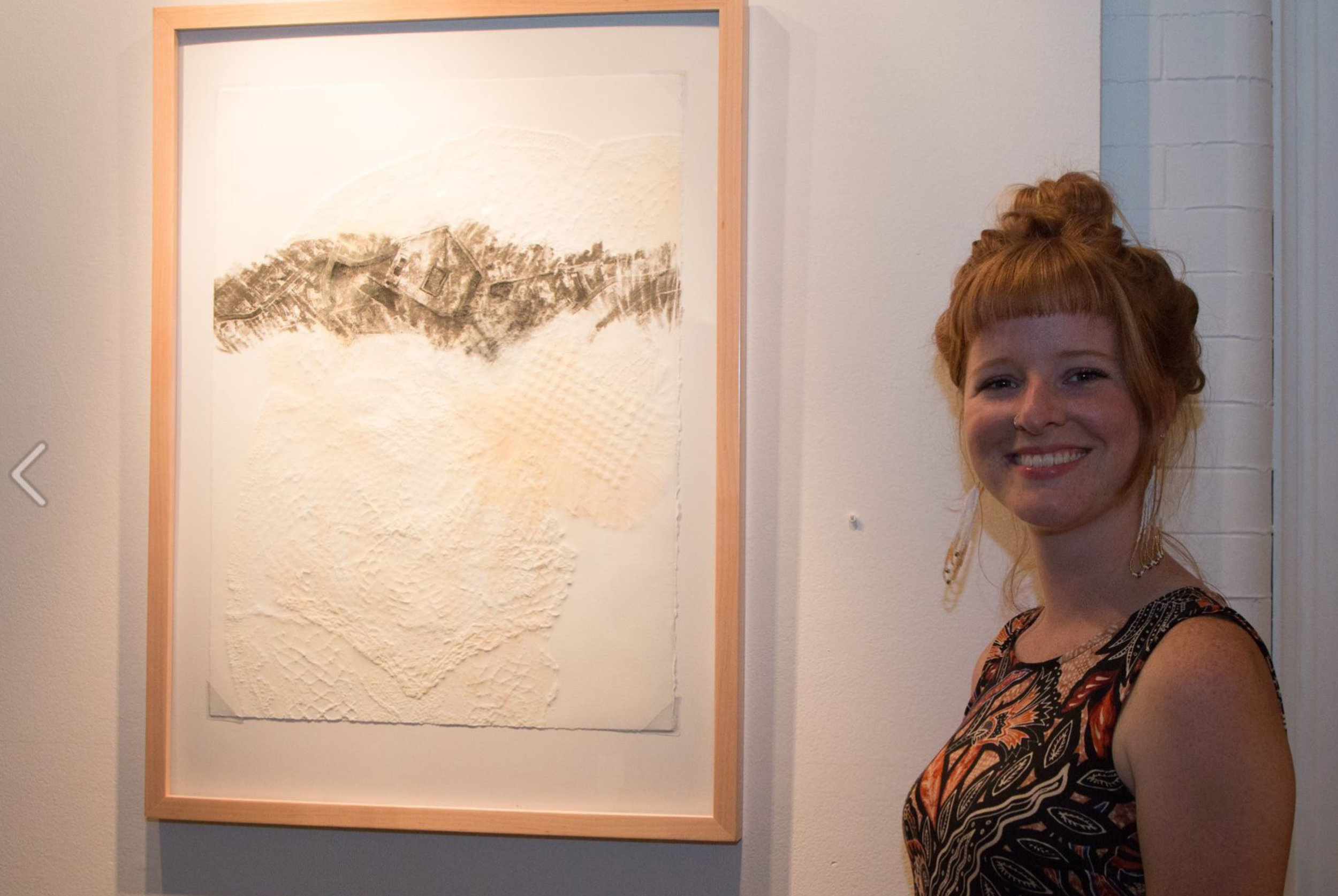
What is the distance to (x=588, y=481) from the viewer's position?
1608 mm

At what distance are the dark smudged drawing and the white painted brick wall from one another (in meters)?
0.70

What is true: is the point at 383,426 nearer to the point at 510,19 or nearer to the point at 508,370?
the point at 508,370

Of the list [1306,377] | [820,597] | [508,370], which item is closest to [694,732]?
[820,597]

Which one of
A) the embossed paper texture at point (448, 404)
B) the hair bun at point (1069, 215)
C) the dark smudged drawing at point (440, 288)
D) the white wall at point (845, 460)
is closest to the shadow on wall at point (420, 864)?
the white wall at point (845, 460)

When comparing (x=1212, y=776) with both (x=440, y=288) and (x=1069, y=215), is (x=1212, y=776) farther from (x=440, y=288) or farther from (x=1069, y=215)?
(x=440, y=288)

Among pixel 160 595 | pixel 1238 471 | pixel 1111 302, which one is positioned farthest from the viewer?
pixel 160 595

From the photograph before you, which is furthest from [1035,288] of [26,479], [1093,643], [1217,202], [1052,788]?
[26,479]

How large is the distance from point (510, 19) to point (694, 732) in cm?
109

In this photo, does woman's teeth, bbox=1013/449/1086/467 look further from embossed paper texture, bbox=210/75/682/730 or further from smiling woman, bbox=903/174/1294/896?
embossed paper texture, bbox=210/75/682/730

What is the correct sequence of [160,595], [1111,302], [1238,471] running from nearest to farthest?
1. [1111,302]
2. [1238,471]
3. [160,595]

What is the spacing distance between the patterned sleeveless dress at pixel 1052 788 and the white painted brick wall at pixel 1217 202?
61 cm

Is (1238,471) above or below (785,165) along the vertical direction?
below

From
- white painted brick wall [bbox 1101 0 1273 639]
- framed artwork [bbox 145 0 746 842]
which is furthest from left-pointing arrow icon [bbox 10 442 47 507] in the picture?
white painted brick wall [bbox 1101 0 1273 639]

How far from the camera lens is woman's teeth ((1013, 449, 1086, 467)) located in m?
1.07
